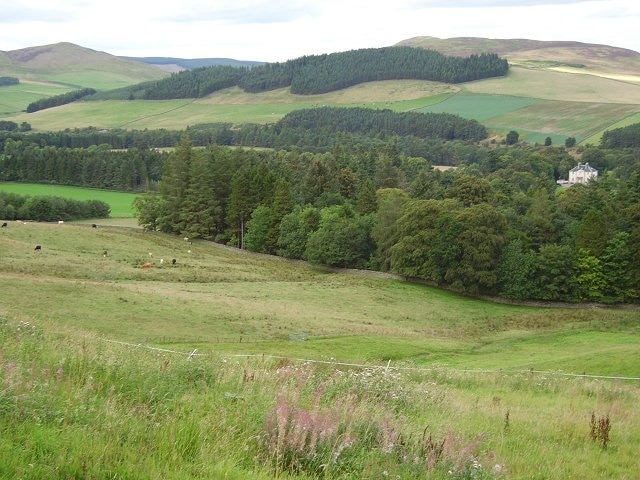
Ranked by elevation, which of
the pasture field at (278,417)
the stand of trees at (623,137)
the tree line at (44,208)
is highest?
the stand of trees at (623,137)

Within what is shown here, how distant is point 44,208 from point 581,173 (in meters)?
109

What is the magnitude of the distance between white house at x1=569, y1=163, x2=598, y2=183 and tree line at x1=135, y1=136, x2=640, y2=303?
37377mm

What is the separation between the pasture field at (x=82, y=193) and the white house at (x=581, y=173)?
94211mm

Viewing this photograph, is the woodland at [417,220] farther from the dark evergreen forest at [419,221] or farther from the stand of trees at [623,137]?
the stand of trees at [623,137]

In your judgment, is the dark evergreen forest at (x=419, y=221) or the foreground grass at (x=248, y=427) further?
the dark evergreen forest at (x=419, y=221)

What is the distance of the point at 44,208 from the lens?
108750mm

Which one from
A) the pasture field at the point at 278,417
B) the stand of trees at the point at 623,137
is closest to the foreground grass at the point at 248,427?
the pasture field at the point at 278,417

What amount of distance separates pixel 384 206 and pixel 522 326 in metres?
29.2

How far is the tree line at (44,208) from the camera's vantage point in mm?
106938

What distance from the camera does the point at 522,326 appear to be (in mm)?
56688

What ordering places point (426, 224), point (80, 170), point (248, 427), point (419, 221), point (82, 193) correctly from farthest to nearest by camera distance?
point (80, 170)
point (82, 193)
point (419, 221)
point (426, 224)
point (248, 427)

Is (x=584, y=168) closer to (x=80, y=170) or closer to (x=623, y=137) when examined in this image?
(x=623, y=137)

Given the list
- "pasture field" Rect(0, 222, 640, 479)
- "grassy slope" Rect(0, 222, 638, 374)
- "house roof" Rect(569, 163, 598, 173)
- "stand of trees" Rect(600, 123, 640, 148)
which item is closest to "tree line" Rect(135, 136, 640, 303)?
"grassy slope" Rect(0, 222, 638, 374)

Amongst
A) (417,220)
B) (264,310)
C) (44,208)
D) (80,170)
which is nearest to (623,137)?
(417,220)
